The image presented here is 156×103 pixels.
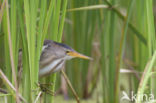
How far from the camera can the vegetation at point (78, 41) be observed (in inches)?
44.8

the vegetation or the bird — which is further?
the bird

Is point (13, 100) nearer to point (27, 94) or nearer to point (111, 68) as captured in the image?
point (27, 94)

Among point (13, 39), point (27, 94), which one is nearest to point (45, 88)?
point (27, 94)

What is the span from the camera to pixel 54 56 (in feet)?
4.85

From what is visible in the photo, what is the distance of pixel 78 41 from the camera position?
215 cm

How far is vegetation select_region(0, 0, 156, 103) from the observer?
1139 mm

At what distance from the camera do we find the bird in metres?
1.41

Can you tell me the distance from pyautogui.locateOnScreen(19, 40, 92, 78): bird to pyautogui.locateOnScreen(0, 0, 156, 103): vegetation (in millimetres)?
48

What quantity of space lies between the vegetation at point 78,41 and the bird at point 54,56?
0.05 metres

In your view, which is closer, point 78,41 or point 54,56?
point 54,56

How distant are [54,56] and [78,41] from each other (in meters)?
0.68

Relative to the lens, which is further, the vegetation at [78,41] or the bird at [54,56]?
the bird at [54,56]

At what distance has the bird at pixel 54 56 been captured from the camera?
1.41 m

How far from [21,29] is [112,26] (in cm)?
72
